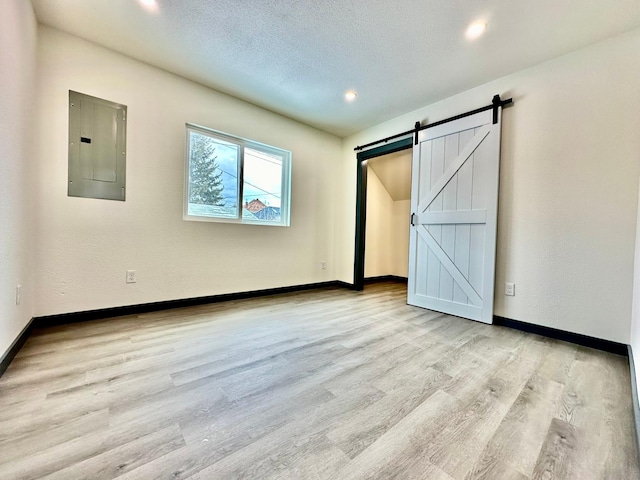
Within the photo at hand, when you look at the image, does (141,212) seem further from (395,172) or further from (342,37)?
(395,172)

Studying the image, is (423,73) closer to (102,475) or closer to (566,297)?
(566,297)

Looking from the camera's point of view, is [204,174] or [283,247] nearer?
[204,174]

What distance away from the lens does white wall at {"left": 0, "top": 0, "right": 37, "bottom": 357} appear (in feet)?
4.99

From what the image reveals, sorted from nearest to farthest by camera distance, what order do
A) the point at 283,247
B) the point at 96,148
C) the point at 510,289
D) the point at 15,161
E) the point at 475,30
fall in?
the point at 15,161 < the point at 475,30 < the point at 96,148 < the point at 510,289 < the point at 283,247

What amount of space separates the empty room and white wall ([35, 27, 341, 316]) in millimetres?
22

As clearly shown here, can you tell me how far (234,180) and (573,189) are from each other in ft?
11.4

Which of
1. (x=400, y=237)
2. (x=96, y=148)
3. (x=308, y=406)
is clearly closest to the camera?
(x=308, y=406)

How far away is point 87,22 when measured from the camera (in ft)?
7.04

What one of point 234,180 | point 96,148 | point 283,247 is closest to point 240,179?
point 234,180

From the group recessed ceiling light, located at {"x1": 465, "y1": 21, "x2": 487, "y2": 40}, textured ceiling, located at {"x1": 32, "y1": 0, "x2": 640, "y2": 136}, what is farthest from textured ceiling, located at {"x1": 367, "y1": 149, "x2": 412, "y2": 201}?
recessed ceiling light, located at {"x1": 465, "y1": 21, "x2": 487, "y2": 40}

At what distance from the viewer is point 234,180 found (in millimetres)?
3350

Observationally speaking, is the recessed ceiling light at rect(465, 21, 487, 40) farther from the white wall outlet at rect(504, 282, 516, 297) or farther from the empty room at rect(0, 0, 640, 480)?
the white wall outlet at rect(504, 282, 516, 297)

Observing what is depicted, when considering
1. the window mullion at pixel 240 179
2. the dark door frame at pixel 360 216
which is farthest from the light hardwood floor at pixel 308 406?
the dark door frame at pixel 360 216

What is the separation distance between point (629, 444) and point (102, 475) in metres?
2.08
